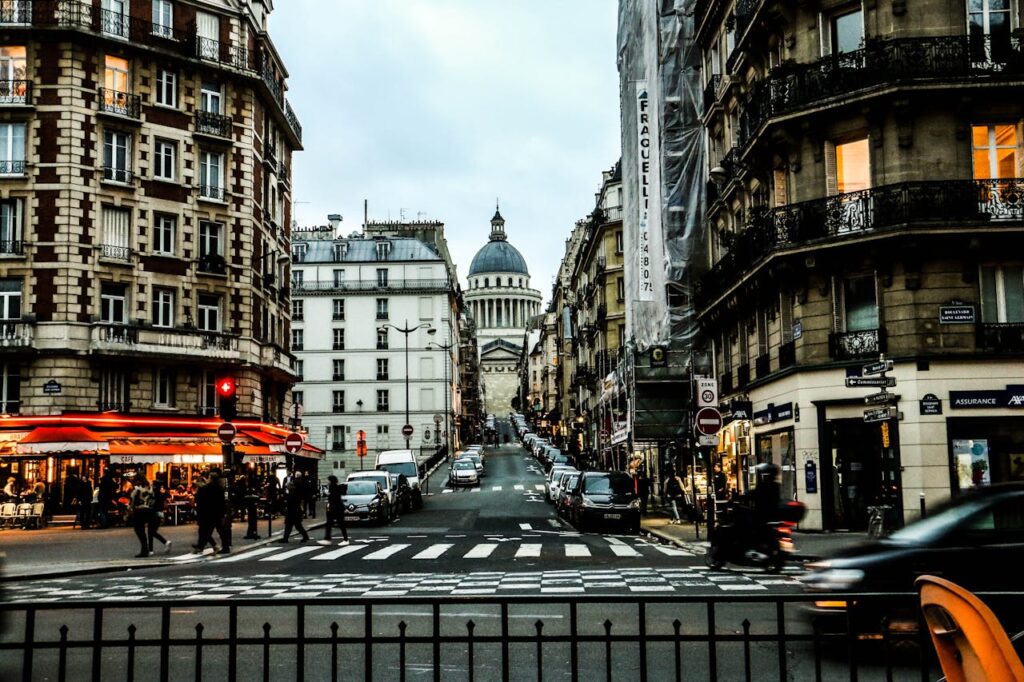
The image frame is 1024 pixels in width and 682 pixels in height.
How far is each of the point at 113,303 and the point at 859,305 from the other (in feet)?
88.5

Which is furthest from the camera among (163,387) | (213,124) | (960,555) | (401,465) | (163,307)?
(401,465)

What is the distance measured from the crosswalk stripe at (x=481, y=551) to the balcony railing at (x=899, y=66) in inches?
513

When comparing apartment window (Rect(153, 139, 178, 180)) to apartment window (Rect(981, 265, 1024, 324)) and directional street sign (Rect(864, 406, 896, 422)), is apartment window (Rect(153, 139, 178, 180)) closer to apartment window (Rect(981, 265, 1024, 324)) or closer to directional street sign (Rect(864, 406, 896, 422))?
directional street sign (Rect(864, 406, 896, 422))

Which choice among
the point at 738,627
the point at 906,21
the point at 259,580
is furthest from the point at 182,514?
the point at 738,627

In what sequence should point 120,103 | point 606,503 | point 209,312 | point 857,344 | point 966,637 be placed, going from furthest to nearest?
point 209,312 < point 120,103 < point 606,503 < point 857,344 < point 966,637

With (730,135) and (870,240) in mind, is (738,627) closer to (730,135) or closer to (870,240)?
(870,240)

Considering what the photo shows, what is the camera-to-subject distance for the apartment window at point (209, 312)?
1708 inches

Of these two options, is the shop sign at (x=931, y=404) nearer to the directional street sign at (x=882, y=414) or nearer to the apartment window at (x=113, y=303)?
the directional street sign at (x=882, y=414)

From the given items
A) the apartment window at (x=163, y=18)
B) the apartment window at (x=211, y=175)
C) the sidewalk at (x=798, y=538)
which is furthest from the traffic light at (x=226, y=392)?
the apartment window at (x=163, y=18)

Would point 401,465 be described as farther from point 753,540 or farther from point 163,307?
point 753,540

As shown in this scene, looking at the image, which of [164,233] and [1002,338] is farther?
[164,233]

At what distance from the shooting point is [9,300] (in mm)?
38688

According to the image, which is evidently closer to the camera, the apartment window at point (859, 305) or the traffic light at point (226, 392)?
the apartment window at point (859, 305)

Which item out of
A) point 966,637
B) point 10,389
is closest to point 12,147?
point 10,389
